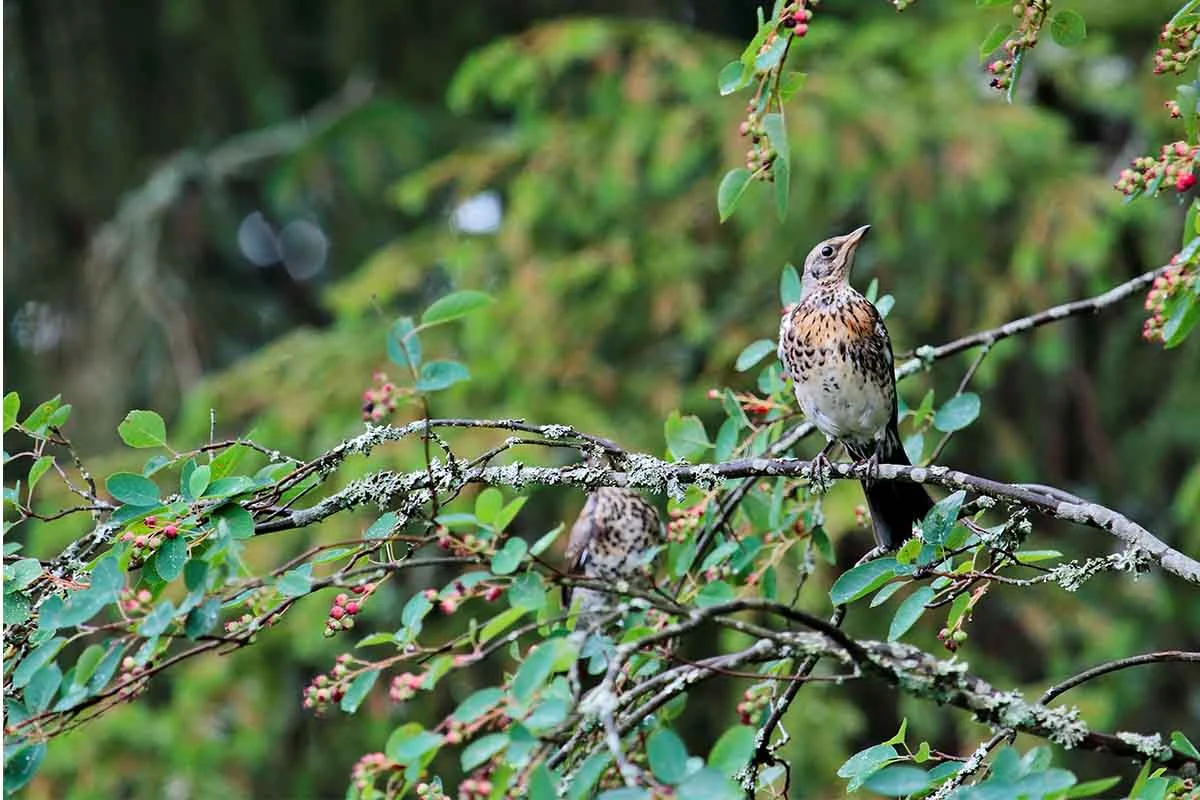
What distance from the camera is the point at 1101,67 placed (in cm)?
592

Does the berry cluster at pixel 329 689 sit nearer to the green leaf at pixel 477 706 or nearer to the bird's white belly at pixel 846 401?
the green leaf at pixel 477 706

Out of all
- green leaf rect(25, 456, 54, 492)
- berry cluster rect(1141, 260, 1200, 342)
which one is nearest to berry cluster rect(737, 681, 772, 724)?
berry cluster rect(1141, 260, 1200, 342)

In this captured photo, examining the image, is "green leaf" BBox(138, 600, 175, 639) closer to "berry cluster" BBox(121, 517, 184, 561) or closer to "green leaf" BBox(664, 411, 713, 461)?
"berry cluster" BBox(121, 517, 184, 561)

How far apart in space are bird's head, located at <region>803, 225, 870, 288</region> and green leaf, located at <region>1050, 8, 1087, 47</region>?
1.31 metres

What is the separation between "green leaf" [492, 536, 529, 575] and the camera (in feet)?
5.03

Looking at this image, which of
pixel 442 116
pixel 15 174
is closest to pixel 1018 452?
pixel 442 116

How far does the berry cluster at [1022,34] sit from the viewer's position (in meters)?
2.00

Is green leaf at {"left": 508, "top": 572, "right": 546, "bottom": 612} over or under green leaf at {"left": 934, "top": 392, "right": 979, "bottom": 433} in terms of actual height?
over

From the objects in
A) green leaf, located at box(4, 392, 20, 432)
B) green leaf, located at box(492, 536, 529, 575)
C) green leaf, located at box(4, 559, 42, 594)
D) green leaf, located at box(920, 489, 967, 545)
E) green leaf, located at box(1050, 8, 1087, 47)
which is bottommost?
green leaf, located at box(920, 489, 967, 545)

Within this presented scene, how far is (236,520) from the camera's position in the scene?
1.83 metres

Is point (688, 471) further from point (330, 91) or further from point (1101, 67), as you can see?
point (330, 91)

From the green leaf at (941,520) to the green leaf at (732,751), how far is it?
621 mm

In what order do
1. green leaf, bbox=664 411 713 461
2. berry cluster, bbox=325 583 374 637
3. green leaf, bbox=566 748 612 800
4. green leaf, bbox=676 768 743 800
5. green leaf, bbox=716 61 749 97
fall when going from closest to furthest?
green leaf, bbox=676 768 743 800 → green leaf, bbox=566 748 612 800 → berry cluster, bbox=325 583 374 637 → green leaf, bbox=716 61 749 97 → green leaf, bbox=664 411 713 461

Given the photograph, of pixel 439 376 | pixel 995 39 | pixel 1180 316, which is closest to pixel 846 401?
pixel 1180 316
